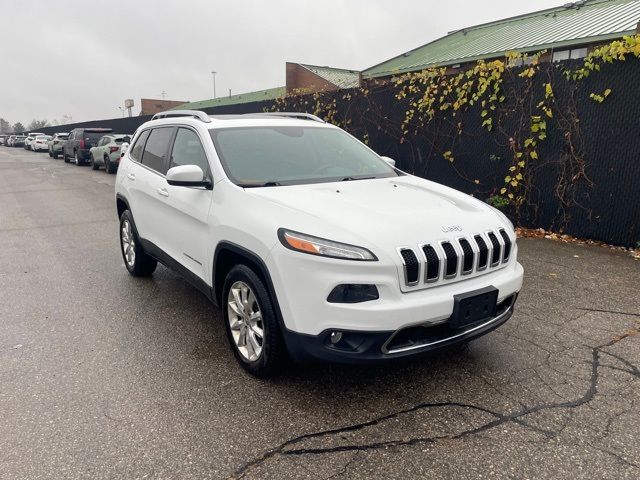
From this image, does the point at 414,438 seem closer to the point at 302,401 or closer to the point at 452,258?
the point at 302,401

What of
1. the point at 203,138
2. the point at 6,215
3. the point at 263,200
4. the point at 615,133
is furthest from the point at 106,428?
the point at 6,215

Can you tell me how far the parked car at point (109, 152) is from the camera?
63.2 feet

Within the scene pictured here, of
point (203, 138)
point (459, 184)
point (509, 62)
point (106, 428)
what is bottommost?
point (106, 428)

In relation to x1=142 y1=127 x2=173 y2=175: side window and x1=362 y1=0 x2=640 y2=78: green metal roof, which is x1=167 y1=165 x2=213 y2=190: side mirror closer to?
x1=142 y1=127 x2=173 y2=175: side window

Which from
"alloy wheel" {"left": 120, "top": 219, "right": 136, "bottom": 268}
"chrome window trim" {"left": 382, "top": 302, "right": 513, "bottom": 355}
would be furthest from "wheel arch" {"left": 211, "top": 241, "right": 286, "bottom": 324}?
"alloy wheel" {"left": 120, "top": 219, "right": 136, "bottom": 268}

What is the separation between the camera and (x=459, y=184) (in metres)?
8.84

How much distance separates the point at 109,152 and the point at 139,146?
51.7 feet

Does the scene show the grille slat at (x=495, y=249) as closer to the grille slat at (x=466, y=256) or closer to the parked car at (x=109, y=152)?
the grille slat at (x=466, y=256)

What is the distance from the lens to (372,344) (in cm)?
266

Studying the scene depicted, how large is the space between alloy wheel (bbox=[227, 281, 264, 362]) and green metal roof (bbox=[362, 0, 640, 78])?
12483 millimetres

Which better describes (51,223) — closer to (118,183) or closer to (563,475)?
(118,183)

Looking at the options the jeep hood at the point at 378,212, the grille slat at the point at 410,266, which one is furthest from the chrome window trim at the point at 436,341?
the jeep hood at the point at 378,212

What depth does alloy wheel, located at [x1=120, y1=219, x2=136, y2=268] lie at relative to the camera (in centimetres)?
551

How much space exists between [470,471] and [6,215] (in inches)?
409
